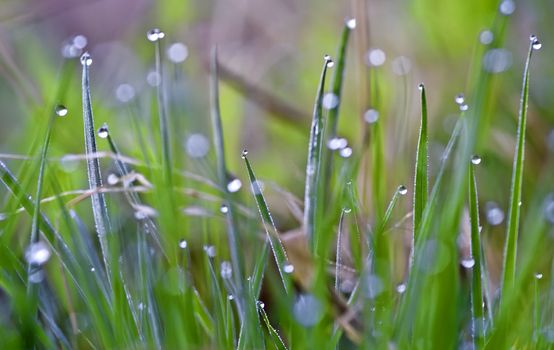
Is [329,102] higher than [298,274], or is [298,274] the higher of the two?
[329,102]

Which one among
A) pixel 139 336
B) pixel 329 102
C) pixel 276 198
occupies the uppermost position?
pixel 329 102

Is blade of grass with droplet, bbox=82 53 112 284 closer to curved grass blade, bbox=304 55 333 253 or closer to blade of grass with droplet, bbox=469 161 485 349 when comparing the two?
curved grass blade, bbox=304 55 333 253

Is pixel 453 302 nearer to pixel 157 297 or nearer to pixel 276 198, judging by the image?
pixel 157 297

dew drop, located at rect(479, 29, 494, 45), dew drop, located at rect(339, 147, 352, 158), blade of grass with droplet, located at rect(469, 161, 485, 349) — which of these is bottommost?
blade of grass with droplet, located at rect(469, 161, 485, 349)

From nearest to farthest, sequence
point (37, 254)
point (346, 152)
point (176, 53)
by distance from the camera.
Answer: point (37, 254) < point (346, 152) < point (176, 53)

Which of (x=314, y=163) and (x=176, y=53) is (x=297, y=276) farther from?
(x=176, y=53)

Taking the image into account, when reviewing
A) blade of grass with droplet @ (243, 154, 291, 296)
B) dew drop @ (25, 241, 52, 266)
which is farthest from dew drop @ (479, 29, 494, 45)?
dew drop @ (25, 241, 52, 266)

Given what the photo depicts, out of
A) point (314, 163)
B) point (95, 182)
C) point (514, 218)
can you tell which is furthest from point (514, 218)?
point (95, 182)

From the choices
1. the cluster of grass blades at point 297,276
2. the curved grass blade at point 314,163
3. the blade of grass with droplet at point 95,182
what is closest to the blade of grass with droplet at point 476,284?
the cluster of grass blades at point 297,276

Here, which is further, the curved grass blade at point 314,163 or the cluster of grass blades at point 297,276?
the curved grass blade at point 314,163

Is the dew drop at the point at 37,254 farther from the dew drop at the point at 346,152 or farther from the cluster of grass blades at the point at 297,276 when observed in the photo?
the dew drop at the point at 346,152

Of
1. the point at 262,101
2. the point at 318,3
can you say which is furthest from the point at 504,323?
the point at 318,3
